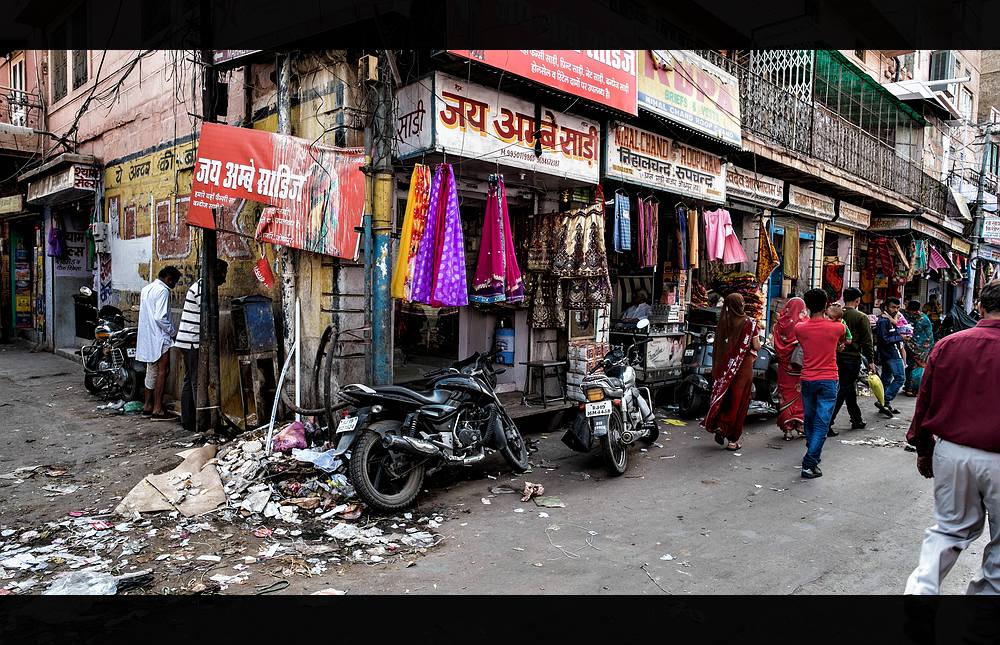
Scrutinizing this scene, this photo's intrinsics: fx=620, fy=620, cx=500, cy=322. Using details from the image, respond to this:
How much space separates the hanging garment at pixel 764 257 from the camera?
41.1 ft

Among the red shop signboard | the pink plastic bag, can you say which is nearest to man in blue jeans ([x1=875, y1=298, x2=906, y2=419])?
the red shop signboard

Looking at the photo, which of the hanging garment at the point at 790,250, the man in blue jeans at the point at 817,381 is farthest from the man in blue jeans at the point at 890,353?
the hanging garment at the point at 790,250

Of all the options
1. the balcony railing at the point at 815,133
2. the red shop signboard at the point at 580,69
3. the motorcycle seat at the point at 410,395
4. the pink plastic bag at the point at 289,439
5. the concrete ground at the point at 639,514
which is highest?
the balcony railing at the point at 815,133

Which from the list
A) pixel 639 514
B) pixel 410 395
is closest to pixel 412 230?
pixel 410 395

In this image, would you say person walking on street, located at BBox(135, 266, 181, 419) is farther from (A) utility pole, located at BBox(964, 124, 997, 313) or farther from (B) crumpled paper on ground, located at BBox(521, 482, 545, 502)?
(A) utility pole, located at BBox(964, 124, 997, 313)

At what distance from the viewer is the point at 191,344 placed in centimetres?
721

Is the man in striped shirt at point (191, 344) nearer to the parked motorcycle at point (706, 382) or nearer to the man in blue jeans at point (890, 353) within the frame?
the parked motorcycle at point (706, 382)

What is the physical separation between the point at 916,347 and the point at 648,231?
6204mm

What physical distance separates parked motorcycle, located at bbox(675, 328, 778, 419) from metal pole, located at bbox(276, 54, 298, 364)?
226 inches

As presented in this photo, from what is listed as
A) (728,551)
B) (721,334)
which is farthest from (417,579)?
(721,334)

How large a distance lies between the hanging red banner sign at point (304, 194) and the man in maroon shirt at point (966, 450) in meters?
5.02

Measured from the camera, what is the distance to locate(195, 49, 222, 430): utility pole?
6.83 metres

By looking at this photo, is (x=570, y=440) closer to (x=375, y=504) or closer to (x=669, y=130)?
(x=375, y=504)

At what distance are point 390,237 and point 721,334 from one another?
164 inches
